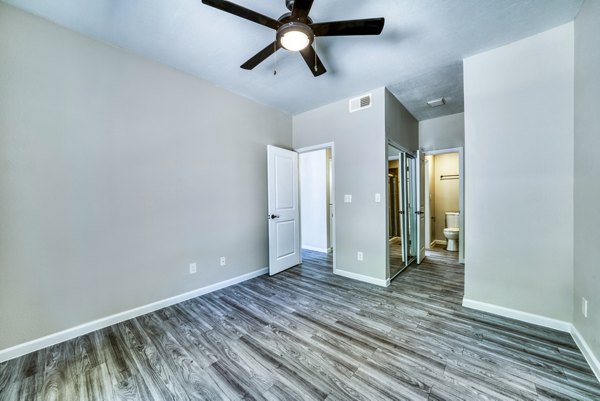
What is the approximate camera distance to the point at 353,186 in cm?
335

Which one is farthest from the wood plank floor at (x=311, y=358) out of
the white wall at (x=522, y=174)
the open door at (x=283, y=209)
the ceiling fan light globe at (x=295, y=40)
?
the ceiling fan light globe at (x=295, y=40)

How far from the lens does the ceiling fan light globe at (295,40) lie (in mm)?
1604

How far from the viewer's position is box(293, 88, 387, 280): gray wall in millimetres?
3100

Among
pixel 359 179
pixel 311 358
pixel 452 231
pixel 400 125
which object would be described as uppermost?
pixel 400 125

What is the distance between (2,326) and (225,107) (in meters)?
2.90

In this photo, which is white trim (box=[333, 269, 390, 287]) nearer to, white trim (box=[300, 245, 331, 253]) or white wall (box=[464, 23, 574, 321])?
white wall (box=[464, 23, 574, 321])

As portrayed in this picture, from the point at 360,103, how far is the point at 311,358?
308cm

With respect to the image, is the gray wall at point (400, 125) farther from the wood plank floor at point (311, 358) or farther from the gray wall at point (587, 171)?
the wood plank floor at point (311, 358)

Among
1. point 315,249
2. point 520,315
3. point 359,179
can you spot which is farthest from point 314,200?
point 520,315

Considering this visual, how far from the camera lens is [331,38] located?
211cm

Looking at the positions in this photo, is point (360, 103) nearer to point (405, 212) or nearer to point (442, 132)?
point (405, 212)

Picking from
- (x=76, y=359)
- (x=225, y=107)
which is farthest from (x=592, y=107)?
(x=76, y=359)

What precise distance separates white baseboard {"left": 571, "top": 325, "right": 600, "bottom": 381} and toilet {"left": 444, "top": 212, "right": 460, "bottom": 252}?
2971 mm

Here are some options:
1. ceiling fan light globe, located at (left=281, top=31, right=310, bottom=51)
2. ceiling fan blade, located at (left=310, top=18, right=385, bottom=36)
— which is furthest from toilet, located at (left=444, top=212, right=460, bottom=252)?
ceiling fan light globe, located at (left=281, top=31, right=310, bottom=51)
